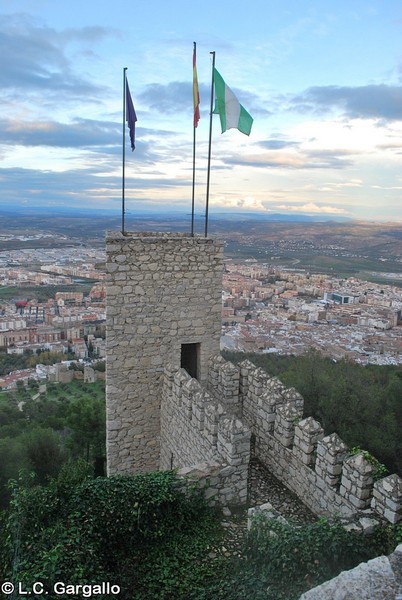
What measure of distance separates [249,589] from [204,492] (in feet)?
5.29

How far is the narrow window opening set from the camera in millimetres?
8547

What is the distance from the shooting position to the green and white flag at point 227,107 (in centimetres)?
841

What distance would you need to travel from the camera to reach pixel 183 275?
7.87m

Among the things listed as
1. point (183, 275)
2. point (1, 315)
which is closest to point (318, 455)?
point (183, 275)

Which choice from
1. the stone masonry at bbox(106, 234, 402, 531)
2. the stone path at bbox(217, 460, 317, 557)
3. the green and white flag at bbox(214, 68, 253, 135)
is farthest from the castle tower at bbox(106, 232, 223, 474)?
the green and white flag at bbox(214, 68, 253, 135)

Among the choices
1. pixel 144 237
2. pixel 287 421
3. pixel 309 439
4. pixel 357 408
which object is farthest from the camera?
pixel 357 408

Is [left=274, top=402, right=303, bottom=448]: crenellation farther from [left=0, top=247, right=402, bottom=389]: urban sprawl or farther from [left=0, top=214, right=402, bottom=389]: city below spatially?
[left=0, top=247, right=402, bottom=389]: urban sprawl

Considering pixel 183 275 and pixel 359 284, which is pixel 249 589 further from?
pixel 359 284

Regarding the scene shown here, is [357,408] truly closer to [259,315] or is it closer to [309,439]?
[309,439]

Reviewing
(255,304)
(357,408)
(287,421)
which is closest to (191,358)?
(287,421)

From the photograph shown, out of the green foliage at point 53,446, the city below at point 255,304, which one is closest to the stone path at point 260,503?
the green foliage at point 53,446

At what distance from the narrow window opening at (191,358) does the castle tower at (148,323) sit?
16 centimetres

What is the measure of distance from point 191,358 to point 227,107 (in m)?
4.83

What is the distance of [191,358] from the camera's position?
346 inches
